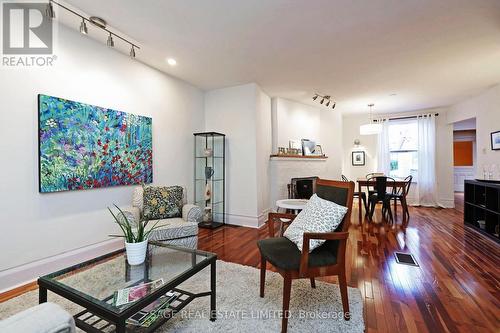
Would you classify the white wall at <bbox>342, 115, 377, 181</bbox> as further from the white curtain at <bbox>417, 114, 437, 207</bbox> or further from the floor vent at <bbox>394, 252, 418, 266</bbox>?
the floor vent at <bbox>394, 252, 418, 266</bbox>

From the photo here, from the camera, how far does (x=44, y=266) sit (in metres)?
2.20

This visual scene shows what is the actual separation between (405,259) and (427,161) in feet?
14.0

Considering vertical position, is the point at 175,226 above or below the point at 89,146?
below

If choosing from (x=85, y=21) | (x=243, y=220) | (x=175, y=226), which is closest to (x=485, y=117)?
(x=243, y=220)

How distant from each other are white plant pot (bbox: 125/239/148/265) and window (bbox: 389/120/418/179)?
6.48m

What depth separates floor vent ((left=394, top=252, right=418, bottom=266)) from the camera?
2494 mm

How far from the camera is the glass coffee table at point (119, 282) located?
111 centimetres

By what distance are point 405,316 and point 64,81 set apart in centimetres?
382

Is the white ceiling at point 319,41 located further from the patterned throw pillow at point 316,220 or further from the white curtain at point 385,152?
the white curtain at point 385,152

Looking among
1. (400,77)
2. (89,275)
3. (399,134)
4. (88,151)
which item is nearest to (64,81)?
(88,151)

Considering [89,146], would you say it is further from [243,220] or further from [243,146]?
[243,220]

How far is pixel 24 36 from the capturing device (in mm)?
2119

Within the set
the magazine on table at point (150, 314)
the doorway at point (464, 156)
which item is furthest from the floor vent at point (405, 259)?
the doorway at point (464, 156)

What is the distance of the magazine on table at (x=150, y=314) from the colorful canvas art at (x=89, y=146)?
171 centimetres
